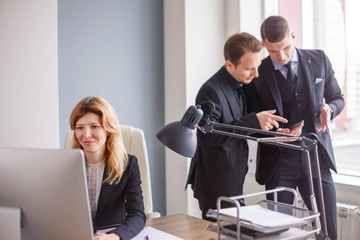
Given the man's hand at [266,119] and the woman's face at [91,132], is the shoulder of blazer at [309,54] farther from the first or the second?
the woman's face at [91,132]

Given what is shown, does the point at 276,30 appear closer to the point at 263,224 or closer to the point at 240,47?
the point at 240,47

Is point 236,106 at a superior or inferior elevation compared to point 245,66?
inferior

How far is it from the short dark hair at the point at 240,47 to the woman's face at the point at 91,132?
2.33 ft

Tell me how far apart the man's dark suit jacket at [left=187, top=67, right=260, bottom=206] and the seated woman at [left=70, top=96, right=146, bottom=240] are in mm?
442

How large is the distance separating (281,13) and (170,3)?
898 mm

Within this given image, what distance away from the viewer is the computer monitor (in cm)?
106

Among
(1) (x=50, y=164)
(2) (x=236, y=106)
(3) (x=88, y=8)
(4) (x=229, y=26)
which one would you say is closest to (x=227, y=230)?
(1) (x=50, y=164)

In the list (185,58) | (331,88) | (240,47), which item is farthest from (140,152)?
(185,58)

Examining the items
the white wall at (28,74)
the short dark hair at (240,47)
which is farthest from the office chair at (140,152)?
the short dark hair at (240,47)

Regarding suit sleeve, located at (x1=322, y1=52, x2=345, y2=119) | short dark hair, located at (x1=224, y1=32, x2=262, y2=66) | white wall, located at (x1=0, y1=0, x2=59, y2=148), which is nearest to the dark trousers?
suit sleeve, located at (x1=322, y1=52, x2=345, y2=119)

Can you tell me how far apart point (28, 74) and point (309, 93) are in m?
1.55

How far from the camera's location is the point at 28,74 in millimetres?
2371

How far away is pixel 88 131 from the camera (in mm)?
1694

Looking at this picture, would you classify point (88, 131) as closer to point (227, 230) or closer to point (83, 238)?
point (83, 238)
